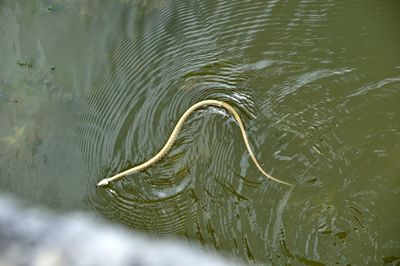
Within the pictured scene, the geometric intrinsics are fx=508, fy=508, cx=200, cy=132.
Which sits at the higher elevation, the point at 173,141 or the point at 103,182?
the point at 173,141

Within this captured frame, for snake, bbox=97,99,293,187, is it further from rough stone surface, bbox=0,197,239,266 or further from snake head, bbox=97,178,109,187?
rough stone surface, bbox=0,197,239,266

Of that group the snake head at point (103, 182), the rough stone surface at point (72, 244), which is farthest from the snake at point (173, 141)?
the rough stone surface at point (72, 244)

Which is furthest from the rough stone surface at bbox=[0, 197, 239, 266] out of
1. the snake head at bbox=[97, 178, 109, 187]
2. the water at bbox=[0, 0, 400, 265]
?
the snake head at bbox=[97, 178, 109, 187]

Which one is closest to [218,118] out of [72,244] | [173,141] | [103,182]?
[173,141]

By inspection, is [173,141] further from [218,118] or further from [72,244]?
[72,244]

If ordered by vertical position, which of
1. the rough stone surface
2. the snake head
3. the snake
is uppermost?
the snake

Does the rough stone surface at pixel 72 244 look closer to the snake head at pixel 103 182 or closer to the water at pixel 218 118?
the water at pixel 218 118

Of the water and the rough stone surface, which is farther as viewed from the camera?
the rough stone surface
